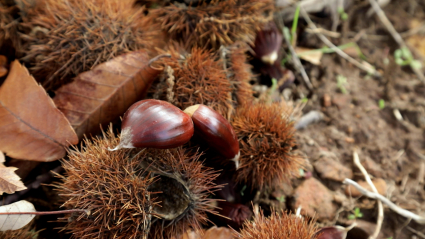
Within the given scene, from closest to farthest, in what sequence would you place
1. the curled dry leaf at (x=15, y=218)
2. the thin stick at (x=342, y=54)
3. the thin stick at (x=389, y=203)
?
the curled dry leaf at (x=15, y=218)
the thin stick at (x=389, y=203)
the thin stick at (x=342, y=54)

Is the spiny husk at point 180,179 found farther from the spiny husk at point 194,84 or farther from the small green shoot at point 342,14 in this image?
the small green shoot at point 342,14

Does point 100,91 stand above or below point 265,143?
above

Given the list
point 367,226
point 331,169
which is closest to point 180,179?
point 331,169

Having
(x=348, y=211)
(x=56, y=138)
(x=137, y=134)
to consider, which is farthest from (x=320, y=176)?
(x=56, y=138)

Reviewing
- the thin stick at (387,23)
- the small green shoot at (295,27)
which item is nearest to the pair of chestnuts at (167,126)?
the small green shoot at (295,27)

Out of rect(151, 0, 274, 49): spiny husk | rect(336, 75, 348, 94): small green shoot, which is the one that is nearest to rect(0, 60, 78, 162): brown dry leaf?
rect(151, 0, 274, 49): spiny husk

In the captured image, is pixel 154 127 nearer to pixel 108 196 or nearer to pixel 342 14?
pixel 108 196
